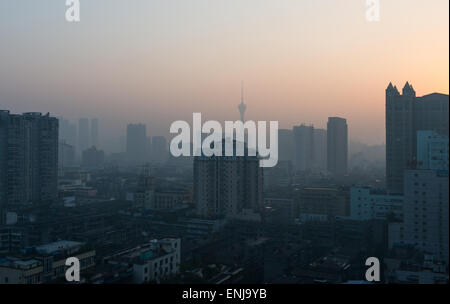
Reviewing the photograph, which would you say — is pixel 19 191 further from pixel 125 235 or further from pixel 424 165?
pixel 424 165

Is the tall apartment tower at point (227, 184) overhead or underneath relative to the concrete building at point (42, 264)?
overhead

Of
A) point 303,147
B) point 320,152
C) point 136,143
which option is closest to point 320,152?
point 320,152

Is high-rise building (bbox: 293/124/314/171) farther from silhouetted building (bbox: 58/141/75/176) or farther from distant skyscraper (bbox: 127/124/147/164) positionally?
silhouetted building (bbox: 58/141/75/176)

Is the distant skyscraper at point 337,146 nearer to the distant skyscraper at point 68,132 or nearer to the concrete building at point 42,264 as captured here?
the distant skyscraper at point 68,132

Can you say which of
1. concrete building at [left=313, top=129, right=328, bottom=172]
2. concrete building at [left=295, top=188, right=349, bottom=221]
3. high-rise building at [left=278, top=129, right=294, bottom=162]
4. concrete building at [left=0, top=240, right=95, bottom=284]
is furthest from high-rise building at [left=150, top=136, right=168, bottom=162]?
concrete building at [left=0, top=240, right=95, bottom=284]

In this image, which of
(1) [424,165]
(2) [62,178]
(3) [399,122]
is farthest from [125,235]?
(2) [62,178]

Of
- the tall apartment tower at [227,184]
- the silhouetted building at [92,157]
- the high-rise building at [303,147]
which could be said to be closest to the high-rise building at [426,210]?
the tall apartment tower at [227,184]
